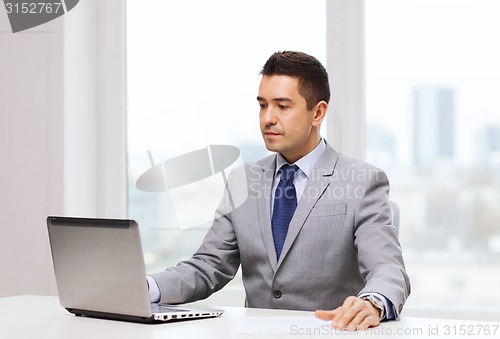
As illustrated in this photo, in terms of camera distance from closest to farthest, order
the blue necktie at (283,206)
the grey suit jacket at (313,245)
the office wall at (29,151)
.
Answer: the grey suit jacket at (313,245), the blue necktie at (283,206), the office wall at (29,151)

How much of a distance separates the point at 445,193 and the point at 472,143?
228 millimetres

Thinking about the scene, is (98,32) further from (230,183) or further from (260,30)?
(230,183)

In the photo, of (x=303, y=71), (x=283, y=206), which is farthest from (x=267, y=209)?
(x=303, y=71)

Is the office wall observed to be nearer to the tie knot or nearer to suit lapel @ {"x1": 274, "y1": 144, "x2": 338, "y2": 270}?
the tie knot

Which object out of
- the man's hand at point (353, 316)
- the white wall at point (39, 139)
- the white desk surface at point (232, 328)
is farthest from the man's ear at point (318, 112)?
the white wall at point (39, 139)

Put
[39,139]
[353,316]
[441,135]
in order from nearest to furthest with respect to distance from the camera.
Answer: [353,316], [441,135], [39,139]

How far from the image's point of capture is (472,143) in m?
3.16

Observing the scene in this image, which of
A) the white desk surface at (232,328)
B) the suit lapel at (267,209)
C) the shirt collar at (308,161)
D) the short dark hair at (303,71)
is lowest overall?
the white desk surface at (232,328)

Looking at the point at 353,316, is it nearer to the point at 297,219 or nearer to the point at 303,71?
the point at 297,219

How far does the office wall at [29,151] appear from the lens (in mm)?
3475

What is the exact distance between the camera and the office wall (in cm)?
347

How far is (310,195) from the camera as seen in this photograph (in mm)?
2277

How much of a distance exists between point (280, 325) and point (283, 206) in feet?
2.17

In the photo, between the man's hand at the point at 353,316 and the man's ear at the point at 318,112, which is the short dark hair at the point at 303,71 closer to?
the man's ear at the point at 318,112
